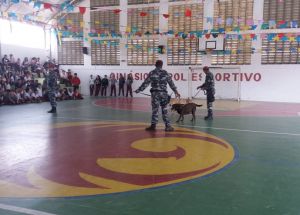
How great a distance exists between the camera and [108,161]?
5.21m

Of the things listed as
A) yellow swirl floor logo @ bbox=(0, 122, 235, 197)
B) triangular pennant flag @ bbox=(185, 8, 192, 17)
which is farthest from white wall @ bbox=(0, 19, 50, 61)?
yellow swirl floor logo @ bbox=(0, 122, 235, 197)

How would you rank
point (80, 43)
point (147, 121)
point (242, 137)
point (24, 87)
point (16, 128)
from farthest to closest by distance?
point (80, 43)
point (24, 87)
point (147, 121)
point (16, 128)
point (242, 137)

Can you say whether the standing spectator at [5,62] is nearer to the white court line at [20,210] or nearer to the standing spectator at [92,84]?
the standing spectator at [92,84]

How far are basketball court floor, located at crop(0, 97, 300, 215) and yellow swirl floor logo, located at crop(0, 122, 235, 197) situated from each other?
1 cm

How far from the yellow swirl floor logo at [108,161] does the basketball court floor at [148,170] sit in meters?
0.01

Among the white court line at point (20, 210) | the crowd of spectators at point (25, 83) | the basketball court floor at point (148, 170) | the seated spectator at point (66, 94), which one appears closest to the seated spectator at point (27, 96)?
the crowd of spectators at point (25, 83)

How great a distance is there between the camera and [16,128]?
324 inches

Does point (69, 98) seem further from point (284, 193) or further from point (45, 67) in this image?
point (284, 193)

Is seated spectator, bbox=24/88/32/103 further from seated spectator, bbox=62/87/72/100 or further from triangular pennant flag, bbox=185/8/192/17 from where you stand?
triangular pennant flag, bbox=185/8/192/17

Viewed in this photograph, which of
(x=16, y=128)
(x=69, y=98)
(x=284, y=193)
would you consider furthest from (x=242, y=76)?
(x=284, y=193)

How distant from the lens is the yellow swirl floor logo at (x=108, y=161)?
409 cm

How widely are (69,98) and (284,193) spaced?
49.8 feet

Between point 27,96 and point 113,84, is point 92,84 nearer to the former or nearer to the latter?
point 113,84

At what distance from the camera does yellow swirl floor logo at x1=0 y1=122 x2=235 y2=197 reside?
13.4 ft
